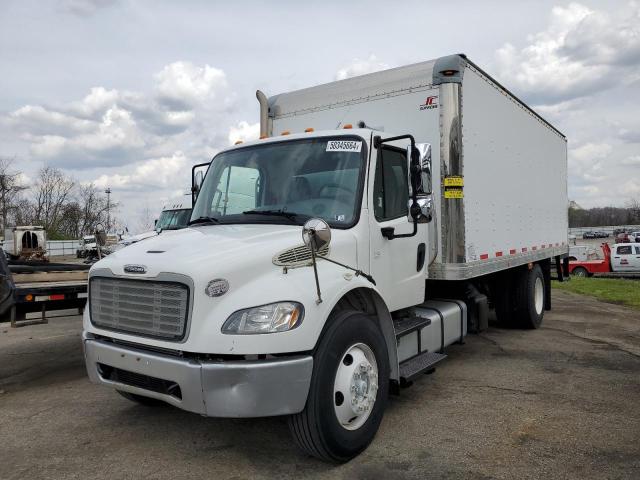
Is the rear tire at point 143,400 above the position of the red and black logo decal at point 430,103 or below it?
below

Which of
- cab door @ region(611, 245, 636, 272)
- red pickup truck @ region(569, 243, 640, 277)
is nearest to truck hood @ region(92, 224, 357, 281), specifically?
red pickup truck @ region(569, 243, 640, 277)

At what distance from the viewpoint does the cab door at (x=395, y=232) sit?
15.0 ft

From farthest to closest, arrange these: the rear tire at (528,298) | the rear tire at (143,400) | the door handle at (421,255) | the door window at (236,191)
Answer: the rear tire at (528,298), the door handle at (421,255), the rear tire at (143,400), the door window at (236,191)

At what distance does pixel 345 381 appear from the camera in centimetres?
381

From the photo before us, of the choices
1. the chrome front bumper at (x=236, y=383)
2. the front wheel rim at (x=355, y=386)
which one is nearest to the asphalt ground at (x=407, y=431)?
the front wheel rim at (x=355, y=386)

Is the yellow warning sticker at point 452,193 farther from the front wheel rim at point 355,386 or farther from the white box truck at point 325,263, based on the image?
the front wheel rim at point 355,386

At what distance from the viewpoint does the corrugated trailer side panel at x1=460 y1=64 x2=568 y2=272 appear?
6.16m

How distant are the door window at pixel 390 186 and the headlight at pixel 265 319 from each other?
4.87 ft

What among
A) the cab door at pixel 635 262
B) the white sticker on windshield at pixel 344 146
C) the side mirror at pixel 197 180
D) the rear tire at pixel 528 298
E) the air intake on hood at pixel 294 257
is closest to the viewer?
the air intake on hood at pixel 294 257

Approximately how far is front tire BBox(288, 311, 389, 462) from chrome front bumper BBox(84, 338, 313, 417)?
16 centimetres

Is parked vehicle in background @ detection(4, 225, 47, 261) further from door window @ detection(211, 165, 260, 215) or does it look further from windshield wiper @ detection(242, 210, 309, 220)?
windshield wiper @ detection(242, 210, 309, 220)

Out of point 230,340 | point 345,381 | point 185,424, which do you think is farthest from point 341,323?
point 185,424

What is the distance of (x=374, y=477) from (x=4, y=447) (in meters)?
3.07

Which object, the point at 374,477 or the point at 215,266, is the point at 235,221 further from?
the point at 374,477
